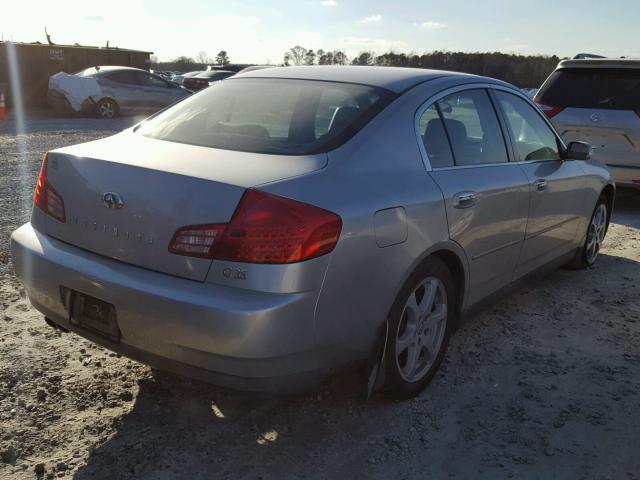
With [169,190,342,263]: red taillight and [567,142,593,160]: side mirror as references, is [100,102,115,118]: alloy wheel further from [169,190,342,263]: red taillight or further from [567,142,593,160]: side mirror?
[169,190,342,263]: red taillight

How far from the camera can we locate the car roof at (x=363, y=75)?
3.34 meters

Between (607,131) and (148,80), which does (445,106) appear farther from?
(148,80)

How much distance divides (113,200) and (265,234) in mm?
727

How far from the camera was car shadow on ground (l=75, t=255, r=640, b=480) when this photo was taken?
2.68m

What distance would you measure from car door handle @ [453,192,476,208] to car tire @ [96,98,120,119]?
16.2m

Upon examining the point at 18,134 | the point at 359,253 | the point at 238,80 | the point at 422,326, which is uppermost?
the point at 238,80

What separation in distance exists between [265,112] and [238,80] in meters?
0.54

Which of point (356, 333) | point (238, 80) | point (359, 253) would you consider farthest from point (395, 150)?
point (238, 80)

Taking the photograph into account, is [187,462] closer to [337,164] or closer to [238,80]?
[337,164]

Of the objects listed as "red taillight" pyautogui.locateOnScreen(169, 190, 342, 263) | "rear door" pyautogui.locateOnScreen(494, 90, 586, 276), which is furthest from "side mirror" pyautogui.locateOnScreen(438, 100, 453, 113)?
"red taillight" pyautogui.locateOnScreen(169, 190, 342, 263)

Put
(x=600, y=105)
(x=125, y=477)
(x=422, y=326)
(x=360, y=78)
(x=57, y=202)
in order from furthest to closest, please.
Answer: (x=600, y=105) < (x=360, y=78) < (x=422, y=326) < (x=57, y=202) < (x=125, y=477)

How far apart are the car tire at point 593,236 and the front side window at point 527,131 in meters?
1.10

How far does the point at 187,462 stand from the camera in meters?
2.66

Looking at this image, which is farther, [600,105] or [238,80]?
[600,105]
